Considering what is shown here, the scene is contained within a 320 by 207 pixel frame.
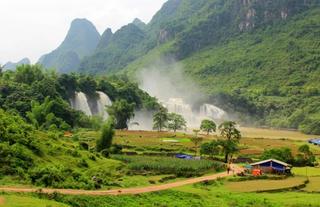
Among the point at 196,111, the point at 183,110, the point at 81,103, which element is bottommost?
the point at 81,103

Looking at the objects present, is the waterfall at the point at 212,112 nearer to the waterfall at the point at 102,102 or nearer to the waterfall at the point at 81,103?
the waterfall at the point at 102,102

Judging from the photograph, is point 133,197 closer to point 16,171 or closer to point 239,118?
point 16,171

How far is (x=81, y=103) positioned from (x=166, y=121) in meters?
19.0

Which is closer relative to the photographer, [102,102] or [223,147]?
[223,147]

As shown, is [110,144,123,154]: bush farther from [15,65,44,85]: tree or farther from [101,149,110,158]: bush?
[15,65,44,85]: tree

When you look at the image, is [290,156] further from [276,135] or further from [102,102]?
[102,102]

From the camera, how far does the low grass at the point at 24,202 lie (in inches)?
1001

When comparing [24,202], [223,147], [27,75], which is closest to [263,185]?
[223,147]

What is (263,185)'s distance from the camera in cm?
4384

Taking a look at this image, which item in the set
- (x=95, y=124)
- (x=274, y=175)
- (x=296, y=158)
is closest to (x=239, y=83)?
(x=95, y=124)

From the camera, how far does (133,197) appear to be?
3319 centimetres

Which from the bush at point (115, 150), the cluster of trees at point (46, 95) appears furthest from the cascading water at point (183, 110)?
the bush at point (115, 150)

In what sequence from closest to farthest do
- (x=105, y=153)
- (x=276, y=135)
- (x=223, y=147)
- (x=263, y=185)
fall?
(x=263, y=185) → (x=105, y=153) → (x=223, y=147) → (x=276, y=135)

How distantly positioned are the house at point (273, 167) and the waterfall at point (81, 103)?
58768 millimetres
